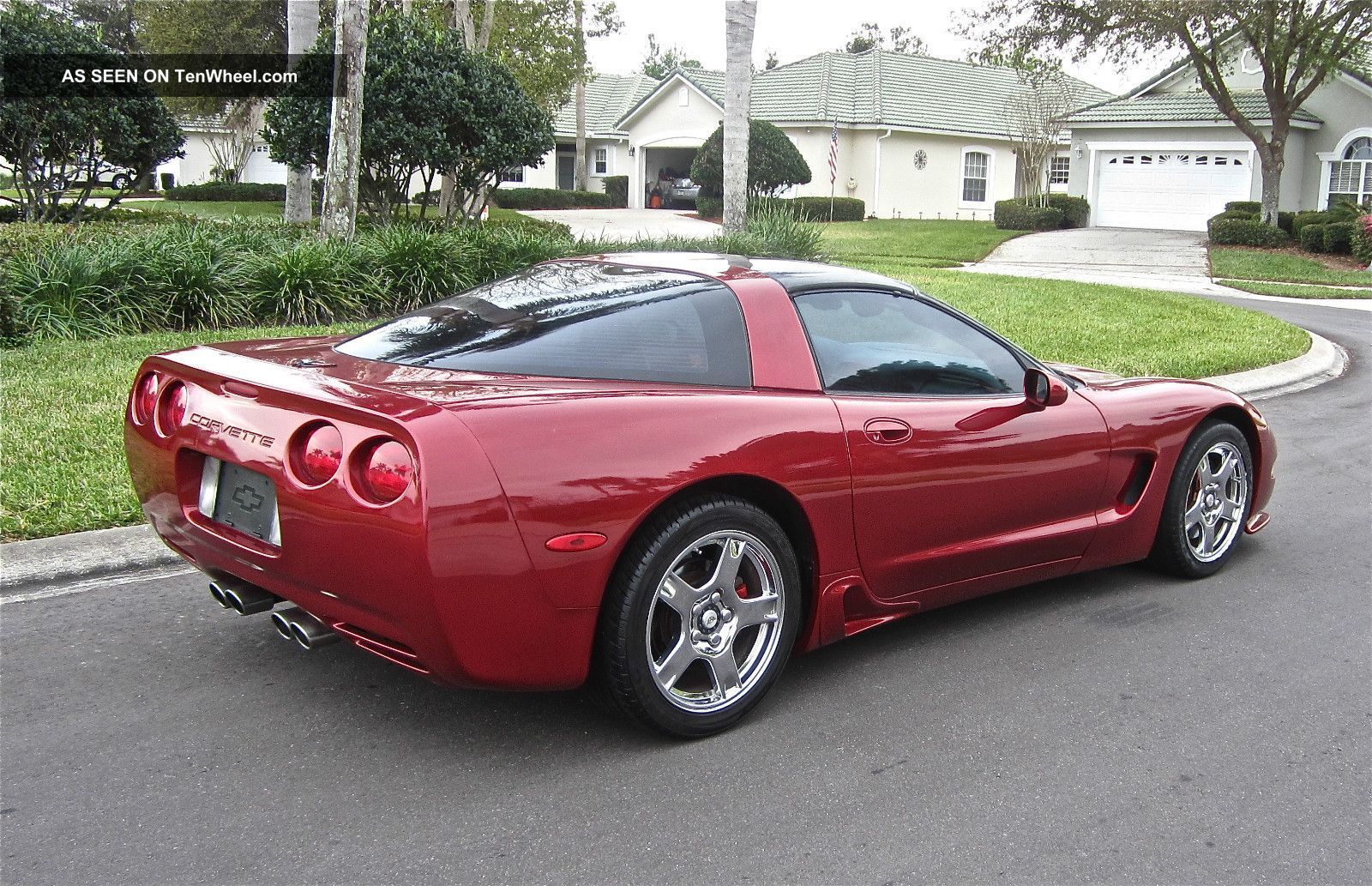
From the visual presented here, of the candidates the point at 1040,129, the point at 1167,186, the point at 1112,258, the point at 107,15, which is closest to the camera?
the point at 1112,258

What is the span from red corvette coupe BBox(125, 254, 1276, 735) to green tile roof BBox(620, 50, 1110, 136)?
1399 inches

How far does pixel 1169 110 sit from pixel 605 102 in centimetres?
2425

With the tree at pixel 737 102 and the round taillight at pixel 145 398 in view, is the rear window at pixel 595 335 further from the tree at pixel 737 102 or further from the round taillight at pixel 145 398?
the tree at pixel 737 102

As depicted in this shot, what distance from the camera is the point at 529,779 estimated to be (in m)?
3.36

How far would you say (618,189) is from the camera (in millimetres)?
44594

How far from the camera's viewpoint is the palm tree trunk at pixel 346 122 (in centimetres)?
1282

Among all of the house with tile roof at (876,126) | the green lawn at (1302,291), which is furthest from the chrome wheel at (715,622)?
the house with tile roof at (876,126)

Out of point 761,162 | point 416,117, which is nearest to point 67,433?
point 416,117

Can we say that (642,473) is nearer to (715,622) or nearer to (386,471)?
(715,622)

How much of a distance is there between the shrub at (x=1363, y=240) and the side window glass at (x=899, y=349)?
2421 centimetres

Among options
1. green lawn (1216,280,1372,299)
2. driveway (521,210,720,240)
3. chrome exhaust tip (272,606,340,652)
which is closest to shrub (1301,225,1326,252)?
green lawn (1216,280,1372,299)

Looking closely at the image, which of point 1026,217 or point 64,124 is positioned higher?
point 1026,217

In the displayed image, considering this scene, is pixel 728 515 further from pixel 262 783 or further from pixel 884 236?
pixel 884 236

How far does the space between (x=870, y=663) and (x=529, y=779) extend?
143 cm
